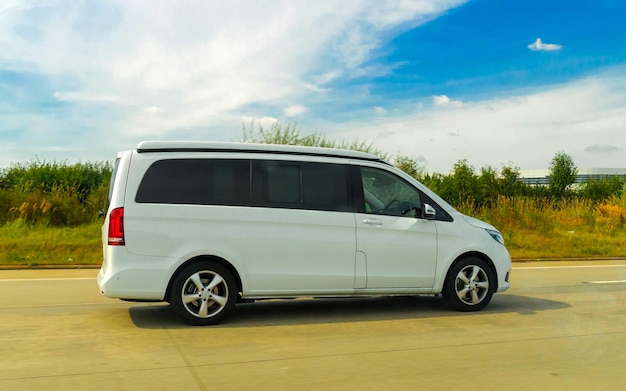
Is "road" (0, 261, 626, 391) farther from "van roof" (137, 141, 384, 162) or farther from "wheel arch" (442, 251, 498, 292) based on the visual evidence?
"van roof" (137, 141, 384, 162)

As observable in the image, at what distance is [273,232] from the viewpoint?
747 cm

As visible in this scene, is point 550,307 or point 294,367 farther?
point 550,307

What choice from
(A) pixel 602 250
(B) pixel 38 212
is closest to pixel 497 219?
(A) pixel 602 250

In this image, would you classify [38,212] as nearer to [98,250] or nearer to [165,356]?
[98,250]

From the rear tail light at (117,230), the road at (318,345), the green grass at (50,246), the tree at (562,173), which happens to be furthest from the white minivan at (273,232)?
the tree at (562,173)

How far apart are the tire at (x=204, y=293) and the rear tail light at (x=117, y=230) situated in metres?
0.75

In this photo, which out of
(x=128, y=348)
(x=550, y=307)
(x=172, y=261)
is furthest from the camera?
(x=550, y=307)

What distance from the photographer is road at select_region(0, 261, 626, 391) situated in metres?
5.18

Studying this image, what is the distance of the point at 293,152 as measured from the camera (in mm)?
7844

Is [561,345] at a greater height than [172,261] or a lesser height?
lesser

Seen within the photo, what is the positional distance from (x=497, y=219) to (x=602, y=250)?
4.79 m

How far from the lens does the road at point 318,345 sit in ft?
17.0

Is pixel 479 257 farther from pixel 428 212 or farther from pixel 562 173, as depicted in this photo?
pixel 562 173

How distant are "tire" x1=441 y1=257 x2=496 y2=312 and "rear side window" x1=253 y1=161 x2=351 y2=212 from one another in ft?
5.61
